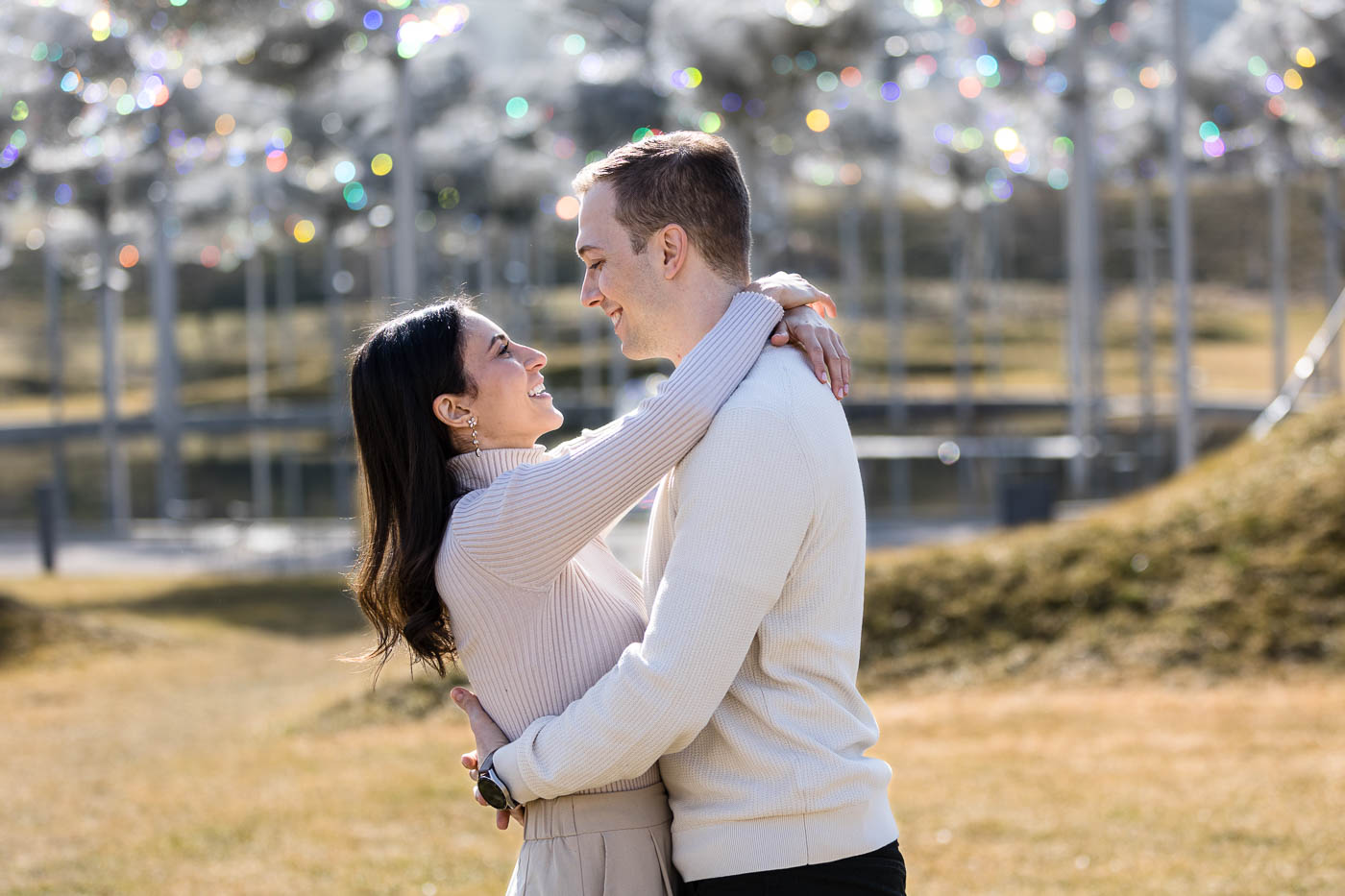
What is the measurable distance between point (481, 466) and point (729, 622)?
1.63ft

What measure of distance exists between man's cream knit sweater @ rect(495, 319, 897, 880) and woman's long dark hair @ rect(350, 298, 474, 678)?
265 mm

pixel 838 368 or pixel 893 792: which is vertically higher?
pixel 838 368

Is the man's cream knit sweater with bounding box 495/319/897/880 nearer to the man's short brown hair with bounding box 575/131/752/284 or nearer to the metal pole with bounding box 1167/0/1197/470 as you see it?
the man's short brown hair with bounding box 575/131/752/284

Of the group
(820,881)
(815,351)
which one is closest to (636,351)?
(815,351)

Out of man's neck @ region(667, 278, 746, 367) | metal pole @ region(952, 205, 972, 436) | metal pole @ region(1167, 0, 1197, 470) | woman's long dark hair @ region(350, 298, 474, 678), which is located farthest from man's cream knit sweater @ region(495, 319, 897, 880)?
metal pole @ region(952, 205, 972, 436)

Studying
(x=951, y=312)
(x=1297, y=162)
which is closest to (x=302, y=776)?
(x=1297, y=162)

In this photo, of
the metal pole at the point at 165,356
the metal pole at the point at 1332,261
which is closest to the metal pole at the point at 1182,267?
the metal pole at the point at 1332,261

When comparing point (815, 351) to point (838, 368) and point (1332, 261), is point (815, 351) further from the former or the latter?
point (1332, 261)

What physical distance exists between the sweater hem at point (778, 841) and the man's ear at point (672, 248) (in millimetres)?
733

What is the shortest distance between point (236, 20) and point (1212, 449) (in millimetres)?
16290

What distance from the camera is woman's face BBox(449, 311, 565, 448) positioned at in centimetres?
211

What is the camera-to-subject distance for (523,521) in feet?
6.27

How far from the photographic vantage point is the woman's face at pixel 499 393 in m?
2.11

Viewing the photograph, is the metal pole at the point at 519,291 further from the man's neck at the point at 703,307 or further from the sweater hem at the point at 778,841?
the sweater hem at the point at 778,841
